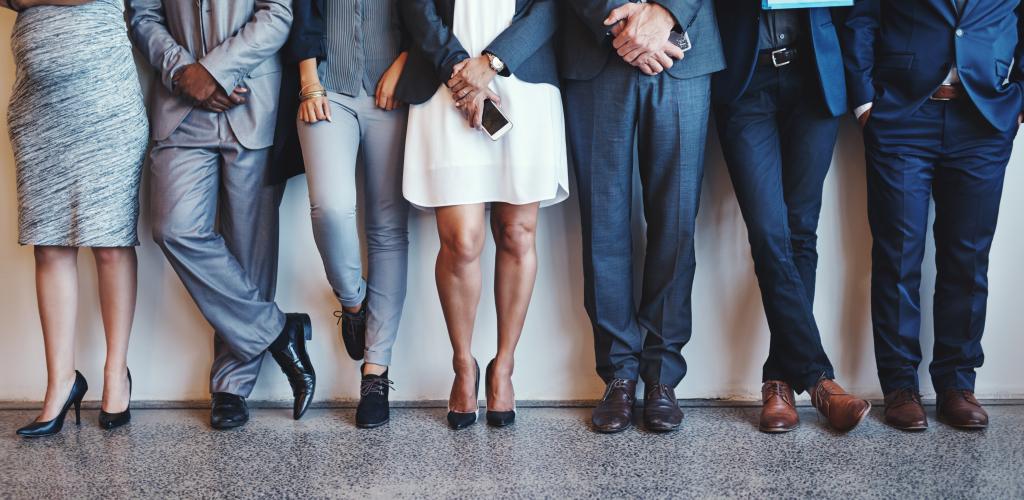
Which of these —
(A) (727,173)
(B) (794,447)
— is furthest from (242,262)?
(B) (794,447)

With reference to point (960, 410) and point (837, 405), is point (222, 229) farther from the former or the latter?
point (960, 410)

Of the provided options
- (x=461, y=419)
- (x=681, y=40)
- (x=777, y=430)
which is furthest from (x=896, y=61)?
(x=461, y=419)

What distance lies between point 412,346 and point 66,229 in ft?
3.75

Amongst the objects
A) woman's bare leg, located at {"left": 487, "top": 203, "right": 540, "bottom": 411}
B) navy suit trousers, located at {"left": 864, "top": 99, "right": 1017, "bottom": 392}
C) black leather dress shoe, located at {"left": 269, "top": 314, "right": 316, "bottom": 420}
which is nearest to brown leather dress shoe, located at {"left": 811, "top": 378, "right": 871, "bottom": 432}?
navy suit trousers, located at {"left": 864, "top": 99, "right": 1017, "bottom": 392}

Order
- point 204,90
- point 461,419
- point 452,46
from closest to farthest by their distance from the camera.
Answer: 1. point 452,46
2. point 204,90
3. point 461,419

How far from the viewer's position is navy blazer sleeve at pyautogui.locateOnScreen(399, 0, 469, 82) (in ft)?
8.23

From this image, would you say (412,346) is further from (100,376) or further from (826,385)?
(826,385)

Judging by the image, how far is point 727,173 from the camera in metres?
2.89

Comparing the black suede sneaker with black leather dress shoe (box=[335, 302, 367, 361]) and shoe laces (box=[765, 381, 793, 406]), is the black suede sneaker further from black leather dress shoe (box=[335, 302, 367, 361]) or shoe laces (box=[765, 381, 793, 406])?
shoe laces (box=[765, 381, 793, 406])

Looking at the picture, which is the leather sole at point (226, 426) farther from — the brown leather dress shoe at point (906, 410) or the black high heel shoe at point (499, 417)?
the brown leather dress shoe at point (906, 410)

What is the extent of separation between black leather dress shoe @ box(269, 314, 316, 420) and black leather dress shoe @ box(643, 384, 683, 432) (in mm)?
1108

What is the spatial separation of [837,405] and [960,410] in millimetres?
374

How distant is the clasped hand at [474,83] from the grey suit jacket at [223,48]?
579 mm

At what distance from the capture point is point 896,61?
8.31 ft
